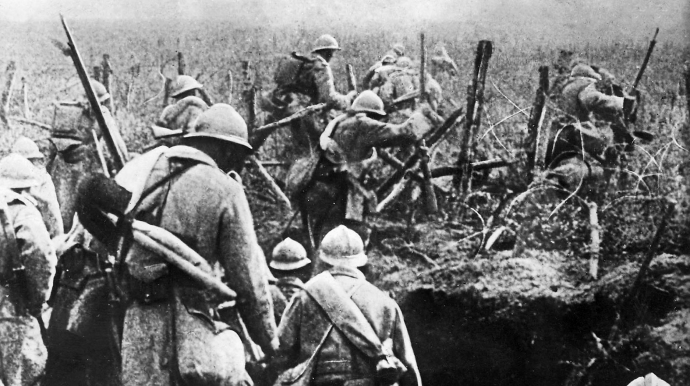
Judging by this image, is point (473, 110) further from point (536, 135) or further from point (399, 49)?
point (399, 49)

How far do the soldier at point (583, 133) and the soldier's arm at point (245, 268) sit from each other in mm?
2829

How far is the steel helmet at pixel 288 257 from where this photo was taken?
725 centimetres

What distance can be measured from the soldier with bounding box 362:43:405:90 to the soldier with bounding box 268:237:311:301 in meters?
1.61

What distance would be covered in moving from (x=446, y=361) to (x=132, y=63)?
12.5 ft

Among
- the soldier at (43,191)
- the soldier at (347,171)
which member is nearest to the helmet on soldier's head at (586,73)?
the soldier at (347,171)

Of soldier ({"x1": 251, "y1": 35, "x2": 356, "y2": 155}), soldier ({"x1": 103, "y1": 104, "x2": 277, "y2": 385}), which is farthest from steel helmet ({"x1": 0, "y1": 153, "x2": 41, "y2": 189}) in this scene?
soldier ({"x1": 251, "y1": 35, "x2": 356, "y2": 155})

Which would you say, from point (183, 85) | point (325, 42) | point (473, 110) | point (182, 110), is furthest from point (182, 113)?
point (473, 110)

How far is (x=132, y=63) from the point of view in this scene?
790 centimetres

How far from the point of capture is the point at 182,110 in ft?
24.9

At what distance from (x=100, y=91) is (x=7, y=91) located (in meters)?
0.85

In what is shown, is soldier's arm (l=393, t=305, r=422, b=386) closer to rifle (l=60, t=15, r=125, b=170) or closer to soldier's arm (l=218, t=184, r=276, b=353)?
soldier's arm (l=218, t=184, r=276, b=353)

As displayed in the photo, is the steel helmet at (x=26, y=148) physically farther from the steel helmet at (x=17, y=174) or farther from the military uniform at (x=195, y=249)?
the military uniform at (x=195, y=249)

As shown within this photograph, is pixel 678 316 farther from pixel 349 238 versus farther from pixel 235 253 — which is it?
pixel 235 253

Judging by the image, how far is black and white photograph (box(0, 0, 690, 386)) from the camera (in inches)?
293
